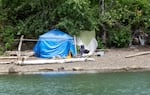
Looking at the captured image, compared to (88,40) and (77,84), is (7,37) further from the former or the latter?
(77,84)

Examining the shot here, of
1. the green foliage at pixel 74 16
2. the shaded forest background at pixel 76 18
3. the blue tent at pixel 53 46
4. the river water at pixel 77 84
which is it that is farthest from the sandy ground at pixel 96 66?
the shaded forest background at pixel 76 18

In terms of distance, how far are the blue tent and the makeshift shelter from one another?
4.67ft

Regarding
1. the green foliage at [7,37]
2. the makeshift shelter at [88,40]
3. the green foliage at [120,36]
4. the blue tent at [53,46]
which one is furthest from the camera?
the green foliage at [120,36]

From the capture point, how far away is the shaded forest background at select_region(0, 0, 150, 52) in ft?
88.6

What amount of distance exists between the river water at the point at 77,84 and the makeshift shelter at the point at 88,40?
21.0ft

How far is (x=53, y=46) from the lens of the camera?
2622cm

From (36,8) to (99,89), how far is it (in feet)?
43.6

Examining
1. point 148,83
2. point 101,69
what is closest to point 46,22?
point 101,69

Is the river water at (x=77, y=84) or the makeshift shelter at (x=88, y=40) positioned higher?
the makeshift shelter at (x=88, y=40)

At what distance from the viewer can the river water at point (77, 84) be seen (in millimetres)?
15516

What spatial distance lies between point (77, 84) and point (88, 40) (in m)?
10.5

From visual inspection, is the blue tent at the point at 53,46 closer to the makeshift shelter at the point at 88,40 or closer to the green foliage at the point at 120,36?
the makeshift shelter at the point at 88,40

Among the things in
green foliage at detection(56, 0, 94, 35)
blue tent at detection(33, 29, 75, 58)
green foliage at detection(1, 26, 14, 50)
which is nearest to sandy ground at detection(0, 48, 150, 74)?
blue tent at detection(33, 29, 75, 58)

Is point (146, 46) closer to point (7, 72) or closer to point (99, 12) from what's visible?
point (99, 12)
